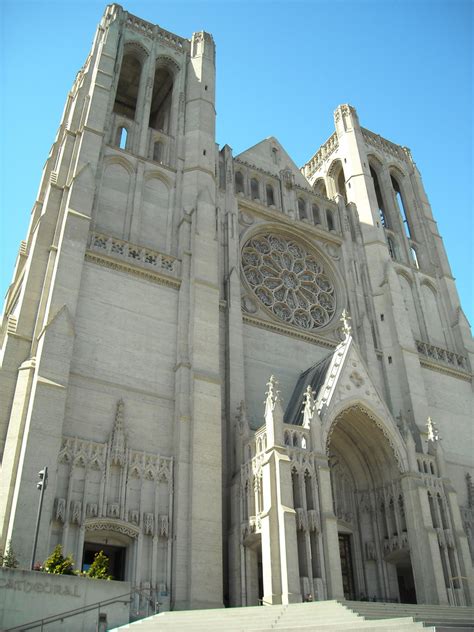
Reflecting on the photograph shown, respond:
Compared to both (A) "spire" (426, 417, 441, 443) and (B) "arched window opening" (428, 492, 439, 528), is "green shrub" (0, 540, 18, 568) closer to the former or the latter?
(B) "arched window opening" (428, 492, 439, 528)

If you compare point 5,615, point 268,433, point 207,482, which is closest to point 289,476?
point 268,433

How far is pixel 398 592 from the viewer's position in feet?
70.6

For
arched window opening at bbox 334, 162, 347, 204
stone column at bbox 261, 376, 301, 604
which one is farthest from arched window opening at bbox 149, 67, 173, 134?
stone column at bbox 261, 376, 301, 604

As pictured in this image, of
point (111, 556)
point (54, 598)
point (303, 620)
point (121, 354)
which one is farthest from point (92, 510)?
point (303, 620)

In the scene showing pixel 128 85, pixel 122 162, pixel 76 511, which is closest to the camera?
pixel 76 511

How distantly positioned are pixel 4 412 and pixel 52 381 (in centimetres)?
173

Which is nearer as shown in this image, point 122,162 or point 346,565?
point 346,565

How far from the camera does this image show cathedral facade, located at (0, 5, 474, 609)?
58.9ft

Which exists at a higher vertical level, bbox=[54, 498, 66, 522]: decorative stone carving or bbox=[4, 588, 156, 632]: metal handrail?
bbox=[54, 498, 66, 522]: decorative stone carving

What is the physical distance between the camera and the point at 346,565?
2242 centimetres

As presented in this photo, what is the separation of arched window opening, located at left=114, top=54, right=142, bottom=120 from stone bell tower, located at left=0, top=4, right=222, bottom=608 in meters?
3.50

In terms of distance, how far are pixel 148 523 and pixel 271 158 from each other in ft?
75.7

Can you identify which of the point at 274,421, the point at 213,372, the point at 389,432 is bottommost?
the point at 274,421

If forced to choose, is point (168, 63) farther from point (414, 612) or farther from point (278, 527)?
point (414, 612)
